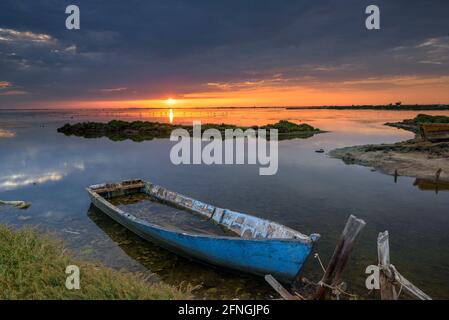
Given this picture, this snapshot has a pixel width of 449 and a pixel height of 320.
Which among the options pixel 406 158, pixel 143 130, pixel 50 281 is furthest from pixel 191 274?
pixel 143 130

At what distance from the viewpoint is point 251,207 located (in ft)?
50.9

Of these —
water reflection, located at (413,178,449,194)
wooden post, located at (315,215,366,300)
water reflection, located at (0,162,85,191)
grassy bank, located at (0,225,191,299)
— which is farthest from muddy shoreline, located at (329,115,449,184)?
water reflection, located at (0,162,85,191)

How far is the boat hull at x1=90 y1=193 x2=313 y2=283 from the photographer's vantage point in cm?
768

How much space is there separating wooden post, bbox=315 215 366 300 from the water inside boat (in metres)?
4.49

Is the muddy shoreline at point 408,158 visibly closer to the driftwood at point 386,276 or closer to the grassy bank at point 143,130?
the driftwood at point 386,276

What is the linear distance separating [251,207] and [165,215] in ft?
14.1

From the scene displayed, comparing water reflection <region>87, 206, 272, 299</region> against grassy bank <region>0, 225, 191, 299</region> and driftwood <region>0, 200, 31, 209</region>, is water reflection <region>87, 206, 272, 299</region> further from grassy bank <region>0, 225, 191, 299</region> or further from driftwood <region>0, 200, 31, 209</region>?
driftwood <region>0, 200, 31, 209</region>

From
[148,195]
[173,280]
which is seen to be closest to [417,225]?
[173,280]

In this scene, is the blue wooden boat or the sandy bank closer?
the blue wooden boat

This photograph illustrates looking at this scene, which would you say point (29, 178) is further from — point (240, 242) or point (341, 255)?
point (341, 255)

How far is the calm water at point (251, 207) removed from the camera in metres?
9.34

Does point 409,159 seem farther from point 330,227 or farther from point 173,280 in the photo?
point 173,280

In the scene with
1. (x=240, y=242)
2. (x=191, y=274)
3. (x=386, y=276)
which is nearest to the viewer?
(x=386, y=276)

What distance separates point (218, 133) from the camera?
5025 centimetres
